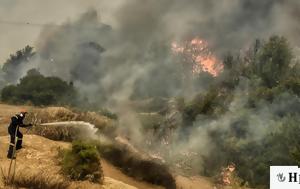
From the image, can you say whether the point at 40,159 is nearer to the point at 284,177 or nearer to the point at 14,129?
the point at 14,129

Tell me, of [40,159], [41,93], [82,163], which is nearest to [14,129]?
[40,159]

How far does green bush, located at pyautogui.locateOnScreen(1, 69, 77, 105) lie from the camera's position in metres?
39.4

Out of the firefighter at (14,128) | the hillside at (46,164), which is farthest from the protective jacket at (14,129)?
the hillside at (46,164)

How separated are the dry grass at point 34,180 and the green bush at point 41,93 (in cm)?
2500

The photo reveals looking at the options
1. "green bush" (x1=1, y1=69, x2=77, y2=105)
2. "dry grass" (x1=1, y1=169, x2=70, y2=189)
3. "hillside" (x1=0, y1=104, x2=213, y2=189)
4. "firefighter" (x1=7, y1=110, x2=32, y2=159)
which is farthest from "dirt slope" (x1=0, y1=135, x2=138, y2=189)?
"green bush" (x1=1, y1=69, x2=77, y2=105)

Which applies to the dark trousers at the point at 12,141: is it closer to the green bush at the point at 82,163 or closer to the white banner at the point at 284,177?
the green bush at the point at 82,163

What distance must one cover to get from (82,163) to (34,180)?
2.19 metres

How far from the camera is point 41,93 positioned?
3931cm

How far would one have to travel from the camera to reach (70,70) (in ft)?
200

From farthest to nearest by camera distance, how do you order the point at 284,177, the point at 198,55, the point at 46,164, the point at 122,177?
the point at 198,55 → the point at 122,177 → the point at 46,164 → the point at 284,177

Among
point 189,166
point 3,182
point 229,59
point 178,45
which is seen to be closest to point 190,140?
point 189,166

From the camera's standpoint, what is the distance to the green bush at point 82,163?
15180mm

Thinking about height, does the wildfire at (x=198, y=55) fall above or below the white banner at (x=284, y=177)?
above

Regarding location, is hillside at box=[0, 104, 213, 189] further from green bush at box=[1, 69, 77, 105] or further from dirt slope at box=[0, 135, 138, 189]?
green bush at box=[1, 69, 77, 105]
